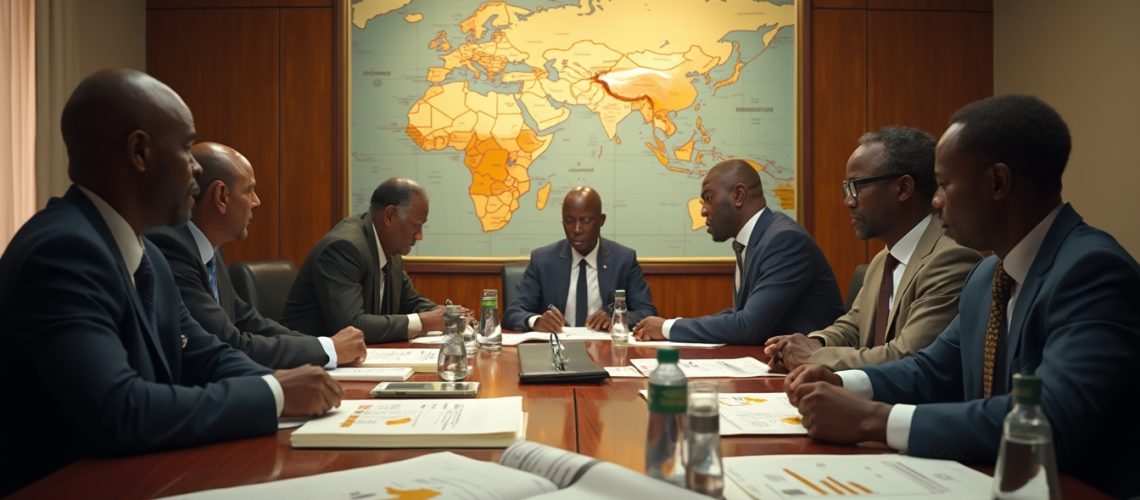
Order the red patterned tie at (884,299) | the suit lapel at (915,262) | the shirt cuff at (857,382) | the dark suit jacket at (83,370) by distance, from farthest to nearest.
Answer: the red patterned tie at (884,299) < the suit lapel at (915,262) < the shirt cuff at (857,382) < the dark suit jacket at (83,370)

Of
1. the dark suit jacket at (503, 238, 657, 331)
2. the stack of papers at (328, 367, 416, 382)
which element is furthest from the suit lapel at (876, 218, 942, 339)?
the dark suit jacket at (503, 238, 657, 331)

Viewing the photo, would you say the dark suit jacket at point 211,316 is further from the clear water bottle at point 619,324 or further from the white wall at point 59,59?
the white wall at point 59,59

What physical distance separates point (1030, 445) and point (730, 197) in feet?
10.4

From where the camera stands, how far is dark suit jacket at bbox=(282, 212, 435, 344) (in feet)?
11.2

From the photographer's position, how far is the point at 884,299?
2.77m

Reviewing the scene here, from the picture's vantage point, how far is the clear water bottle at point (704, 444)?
1185mm

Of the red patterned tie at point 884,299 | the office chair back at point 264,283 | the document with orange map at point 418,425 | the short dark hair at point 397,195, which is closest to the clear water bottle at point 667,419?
the document with orange map at point 418,425

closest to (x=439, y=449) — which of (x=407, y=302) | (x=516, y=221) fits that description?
(x=407, y=302)

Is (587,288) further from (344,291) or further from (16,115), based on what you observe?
(16,115)

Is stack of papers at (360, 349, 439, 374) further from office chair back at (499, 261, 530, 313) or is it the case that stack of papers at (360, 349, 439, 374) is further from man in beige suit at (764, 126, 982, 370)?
office chair back at (499, 261, 530, 313)

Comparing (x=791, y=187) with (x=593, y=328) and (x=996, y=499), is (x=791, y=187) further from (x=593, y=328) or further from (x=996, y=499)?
(x=996, y=499)

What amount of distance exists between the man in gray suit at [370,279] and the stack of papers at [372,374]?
0.91m

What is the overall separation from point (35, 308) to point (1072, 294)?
1.68m

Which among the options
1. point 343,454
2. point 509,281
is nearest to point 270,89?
point 509,281
